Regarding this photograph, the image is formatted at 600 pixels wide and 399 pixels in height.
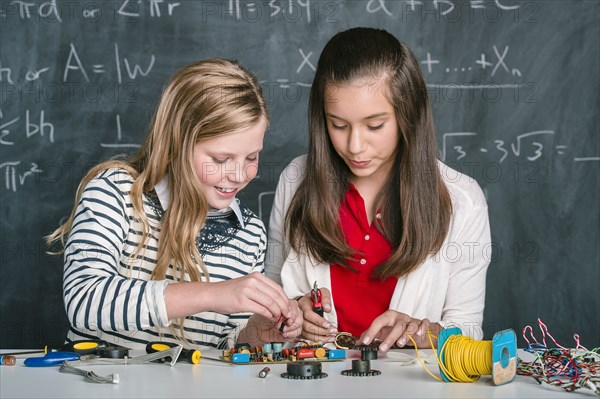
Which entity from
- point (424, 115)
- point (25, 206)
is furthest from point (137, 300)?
point (25, 206)

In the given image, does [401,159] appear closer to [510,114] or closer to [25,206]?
[510,114]

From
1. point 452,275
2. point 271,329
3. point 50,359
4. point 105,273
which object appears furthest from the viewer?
point 452,275

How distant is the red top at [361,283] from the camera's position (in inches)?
77.9

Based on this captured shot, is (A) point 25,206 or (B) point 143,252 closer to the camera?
(B) point 143,252

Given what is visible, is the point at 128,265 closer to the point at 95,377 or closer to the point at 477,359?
the point at 95,377

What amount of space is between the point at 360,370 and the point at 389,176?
0.80 m

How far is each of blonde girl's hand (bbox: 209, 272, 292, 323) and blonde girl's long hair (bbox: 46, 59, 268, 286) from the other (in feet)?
1.22

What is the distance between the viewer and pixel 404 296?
6.28 ft

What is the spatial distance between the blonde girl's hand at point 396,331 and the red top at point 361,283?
0.27 metres

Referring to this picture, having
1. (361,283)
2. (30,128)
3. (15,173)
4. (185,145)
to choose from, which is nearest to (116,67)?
(30,128)

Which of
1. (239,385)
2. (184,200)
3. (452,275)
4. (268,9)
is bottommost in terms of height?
(239,385)

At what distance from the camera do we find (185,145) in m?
1.75

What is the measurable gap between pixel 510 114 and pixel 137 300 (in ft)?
5.18

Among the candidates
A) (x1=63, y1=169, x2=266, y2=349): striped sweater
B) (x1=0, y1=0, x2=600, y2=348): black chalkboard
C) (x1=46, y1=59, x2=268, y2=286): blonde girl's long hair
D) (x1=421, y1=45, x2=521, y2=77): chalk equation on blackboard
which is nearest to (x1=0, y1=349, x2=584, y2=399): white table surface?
(x1=63, y1=169, x2=266, y2=349): striped sweater
